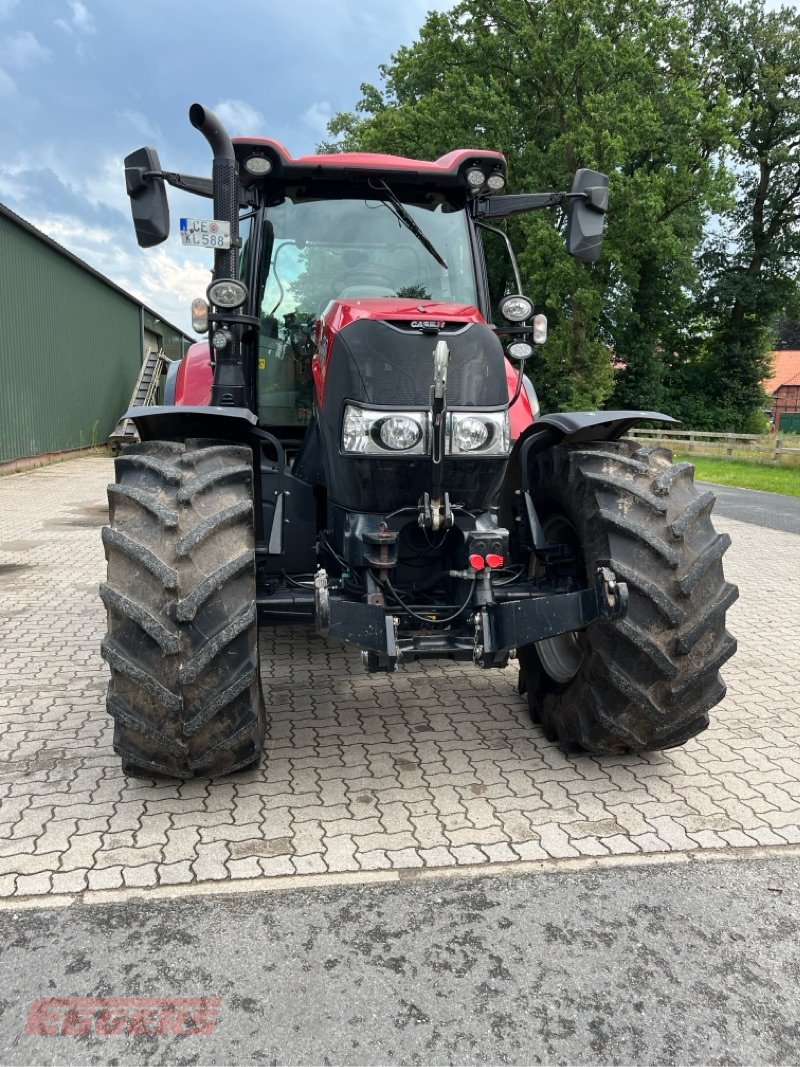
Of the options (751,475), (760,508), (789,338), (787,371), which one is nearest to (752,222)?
(751,475)

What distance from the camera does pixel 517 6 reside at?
2522cm

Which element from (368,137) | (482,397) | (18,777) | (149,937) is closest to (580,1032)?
(149,937)

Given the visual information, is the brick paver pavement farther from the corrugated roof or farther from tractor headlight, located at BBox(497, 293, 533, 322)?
the corrugated roof

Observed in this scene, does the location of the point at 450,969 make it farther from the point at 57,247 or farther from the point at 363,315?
the point at 57,247

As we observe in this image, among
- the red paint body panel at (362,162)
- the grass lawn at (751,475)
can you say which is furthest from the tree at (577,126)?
the red paint body panel at (362,162)

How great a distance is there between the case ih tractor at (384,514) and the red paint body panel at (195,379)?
3.41 feet

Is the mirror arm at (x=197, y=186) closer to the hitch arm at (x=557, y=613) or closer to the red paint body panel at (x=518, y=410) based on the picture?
the red paint body panel at (x=518, y=410)

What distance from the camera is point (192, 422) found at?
3.47 meters

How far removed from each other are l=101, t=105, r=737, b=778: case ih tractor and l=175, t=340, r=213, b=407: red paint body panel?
104cm

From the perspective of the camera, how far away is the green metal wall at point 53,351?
15.8 m

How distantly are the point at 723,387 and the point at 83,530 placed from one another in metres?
30.8

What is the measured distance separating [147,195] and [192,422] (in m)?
1.08

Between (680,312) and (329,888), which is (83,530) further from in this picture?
(680,312)

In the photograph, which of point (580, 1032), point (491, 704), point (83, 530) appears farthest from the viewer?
point (83, 530)
